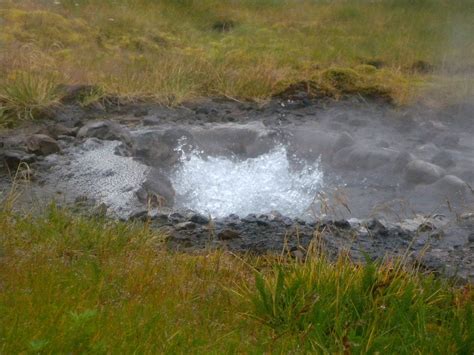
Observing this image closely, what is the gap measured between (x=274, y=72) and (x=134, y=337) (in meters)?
8.63

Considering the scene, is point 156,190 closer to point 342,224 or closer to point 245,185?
point 245,185

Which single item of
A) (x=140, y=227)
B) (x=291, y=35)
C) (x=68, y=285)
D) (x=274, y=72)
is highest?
(x=68, y=285)

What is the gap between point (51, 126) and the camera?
9.52 m

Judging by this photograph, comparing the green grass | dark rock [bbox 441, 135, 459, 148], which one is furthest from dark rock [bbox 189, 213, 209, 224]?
dark rock [bbox 441, 135, 459, 148]

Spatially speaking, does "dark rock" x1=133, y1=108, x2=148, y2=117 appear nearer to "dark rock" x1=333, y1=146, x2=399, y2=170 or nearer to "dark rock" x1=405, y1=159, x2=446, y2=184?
"dark rock" x1=333, y1=146, x2=399, y2=170

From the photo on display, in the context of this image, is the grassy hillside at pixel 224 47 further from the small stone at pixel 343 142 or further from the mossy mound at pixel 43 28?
the small stone at pixel 343 142

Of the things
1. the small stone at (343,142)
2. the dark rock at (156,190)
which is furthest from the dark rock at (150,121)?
the small stone at (343,142)

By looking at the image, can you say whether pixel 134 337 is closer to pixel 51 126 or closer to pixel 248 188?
pixel 248 188

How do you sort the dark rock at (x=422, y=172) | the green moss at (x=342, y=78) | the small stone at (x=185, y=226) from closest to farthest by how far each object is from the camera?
the small stone at (x=185, y=226) → the dark rock at (x=422, y=172) → the green moss at (x=342, y=78)

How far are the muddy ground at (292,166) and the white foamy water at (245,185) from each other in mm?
133

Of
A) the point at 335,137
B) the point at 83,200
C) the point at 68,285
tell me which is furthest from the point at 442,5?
the point at 68,285

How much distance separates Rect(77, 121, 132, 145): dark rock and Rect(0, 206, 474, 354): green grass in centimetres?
379

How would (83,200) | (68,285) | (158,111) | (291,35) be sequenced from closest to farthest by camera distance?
(68,285), (83,200), (158,111), (291,35)

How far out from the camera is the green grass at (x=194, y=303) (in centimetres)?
383
